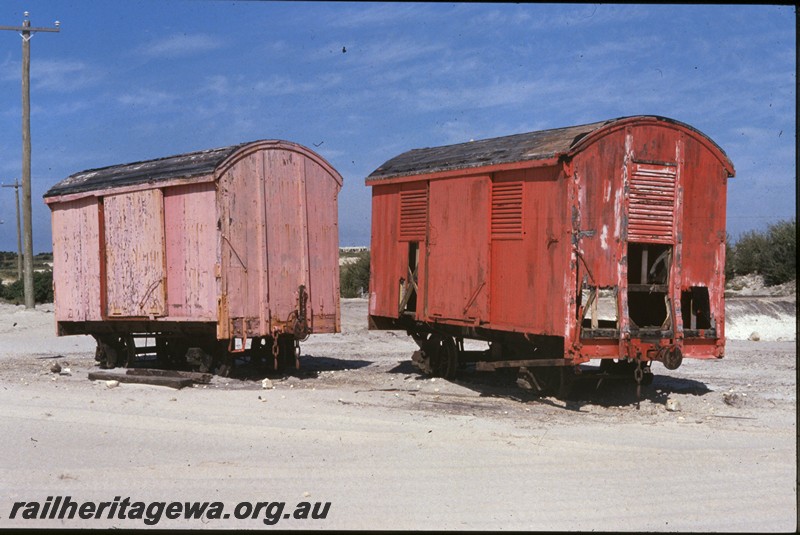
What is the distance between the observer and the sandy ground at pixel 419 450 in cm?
686

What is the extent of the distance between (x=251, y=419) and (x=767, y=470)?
18.8 ft

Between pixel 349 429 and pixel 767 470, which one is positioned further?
pixel 349 429

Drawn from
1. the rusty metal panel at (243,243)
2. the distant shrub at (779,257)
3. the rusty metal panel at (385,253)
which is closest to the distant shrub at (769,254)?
the distant shrub at (779,257)

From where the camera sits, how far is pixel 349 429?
397 inches

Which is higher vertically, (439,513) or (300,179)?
(300,179)

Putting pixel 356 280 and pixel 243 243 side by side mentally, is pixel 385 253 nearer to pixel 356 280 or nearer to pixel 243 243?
pixel 243 243

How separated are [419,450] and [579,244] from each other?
3.69 m

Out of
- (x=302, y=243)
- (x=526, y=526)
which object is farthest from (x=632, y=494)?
(x=302, y=243)

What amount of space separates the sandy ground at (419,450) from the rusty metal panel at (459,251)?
1.30 meters

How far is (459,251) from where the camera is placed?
1334cm

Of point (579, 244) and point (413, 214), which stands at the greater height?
point (413, 214)

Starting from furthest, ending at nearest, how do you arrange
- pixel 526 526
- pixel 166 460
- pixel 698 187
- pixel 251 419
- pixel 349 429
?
1. pixel 698 187
2. pixel 251 419
3. pixel 349 429
4. pixel 166 460
5. pixel 526 526

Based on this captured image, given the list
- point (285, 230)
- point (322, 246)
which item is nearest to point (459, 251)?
point (322, 246)

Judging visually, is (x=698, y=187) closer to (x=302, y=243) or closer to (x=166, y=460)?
(x=302, y=243)
